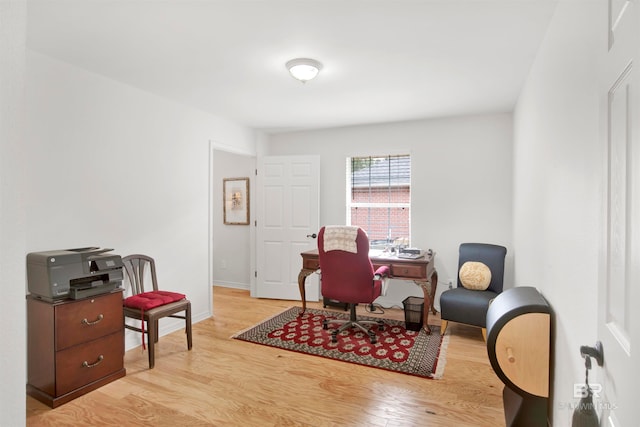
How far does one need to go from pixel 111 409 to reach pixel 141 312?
31.2 inches

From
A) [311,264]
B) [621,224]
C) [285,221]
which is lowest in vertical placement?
[311,264]

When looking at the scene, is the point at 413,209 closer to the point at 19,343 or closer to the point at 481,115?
the point at 481,115

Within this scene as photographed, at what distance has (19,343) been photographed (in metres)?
1.05

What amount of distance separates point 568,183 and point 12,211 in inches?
87.6

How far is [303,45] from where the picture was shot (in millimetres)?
2449

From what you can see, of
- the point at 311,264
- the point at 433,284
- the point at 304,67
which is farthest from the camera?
the point at 311,264

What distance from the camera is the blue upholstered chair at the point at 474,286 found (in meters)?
3.36

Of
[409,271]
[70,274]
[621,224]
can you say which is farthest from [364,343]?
[621,224]

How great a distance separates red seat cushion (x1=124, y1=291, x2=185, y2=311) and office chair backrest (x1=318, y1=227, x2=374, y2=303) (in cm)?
143

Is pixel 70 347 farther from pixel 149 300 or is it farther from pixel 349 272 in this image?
pixel 349 272

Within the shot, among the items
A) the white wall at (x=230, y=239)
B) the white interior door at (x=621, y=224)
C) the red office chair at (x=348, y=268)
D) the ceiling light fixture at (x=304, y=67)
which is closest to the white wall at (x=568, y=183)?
the white interior door at (x=621, y=224)

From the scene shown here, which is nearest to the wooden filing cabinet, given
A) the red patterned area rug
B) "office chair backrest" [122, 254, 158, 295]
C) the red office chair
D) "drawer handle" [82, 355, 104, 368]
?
"drawer handle" [82, 355, 104, 368]

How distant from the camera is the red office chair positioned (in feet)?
10.7

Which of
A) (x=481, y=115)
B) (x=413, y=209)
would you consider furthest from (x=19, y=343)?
(x=481, y=115)
